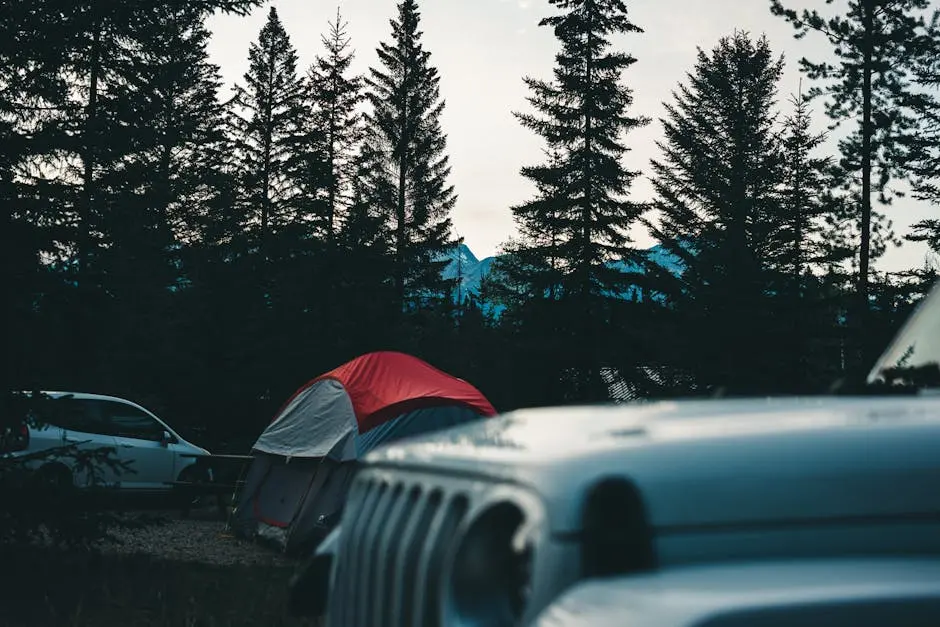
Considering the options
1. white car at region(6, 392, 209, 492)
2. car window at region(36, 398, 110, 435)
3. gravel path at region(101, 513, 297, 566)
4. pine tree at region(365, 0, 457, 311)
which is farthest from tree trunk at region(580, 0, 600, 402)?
car window at region(36, 398, 110, 435)

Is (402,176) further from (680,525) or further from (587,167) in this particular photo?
(680,525)

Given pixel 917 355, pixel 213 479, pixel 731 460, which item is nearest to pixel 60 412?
pixel 917 355

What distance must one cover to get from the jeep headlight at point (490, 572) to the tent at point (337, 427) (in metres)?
11.9

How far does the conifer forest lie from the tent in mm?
2910

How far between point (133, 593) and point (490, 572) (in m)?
8.78

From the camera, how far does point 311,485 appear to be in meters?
14.7

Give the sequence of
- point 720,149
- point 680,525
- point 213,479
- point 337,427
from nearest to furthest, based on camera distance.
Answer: point 680,525 < point 337,427 < point 213,479 < point 720,149

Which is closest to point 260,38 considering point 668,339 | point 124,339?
point 668,339

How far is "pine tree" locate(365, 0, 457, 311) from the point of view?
45.0m

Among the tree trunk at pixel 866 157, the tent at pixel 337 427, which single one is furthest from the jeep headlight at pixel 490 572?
the tree trunk at pixel 866 157

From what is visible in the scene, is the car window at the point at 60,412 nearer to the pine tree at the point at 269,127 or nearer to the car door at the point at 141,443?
the car door at the point at 141,443

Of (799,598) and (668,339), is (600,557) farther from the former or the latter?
(668,339)

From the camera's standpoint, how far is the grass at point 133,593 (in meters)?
8.65

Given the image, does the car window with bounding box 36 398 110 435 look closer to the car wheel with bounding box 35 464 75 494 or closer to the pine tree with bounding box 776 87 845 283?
the car wheel with bounding box 35 464 75 494
